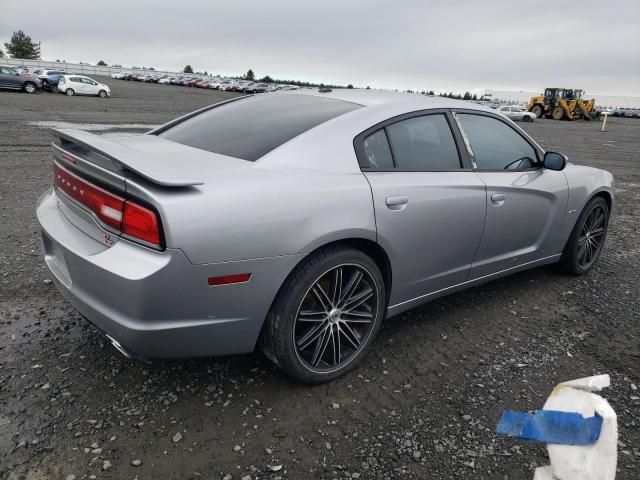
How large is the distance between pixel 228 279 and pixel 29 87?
32873mm

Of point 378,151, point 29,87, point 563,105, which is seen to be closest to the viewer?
point 378,151

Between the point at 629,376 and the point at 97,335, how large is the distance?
3.23 meters

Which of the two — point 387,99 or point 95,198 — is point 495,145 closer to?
point 387,99

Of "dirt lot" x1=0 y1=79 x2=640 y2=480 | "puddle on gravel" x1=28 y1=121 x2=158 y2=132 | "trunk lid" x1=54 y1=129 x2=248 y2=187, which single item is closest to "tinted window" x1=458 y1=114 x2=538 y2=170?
"dirt lot" x1=0 y1=79 x2=640 y2=480

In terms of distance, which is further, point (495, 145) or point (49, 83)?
point (49, 83)

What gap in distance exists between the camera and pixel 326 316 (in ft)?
8.74

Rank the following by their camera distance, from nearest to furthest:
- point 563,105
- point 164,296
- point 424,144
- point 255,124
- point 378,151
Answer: point 164,296 → point 378,151 → point 255,124 → point 424,144 → point 563,105

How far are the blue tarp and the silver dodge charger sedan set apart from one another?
4.01ft

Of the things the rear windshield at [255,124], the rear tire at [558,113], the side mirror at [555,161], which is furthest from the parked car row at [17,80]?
the rear tire at [558,113]

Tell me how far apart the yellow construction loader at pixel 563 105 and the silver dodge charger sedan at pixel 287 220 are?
41.2m

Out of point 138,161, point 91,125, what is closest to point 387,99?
point 138,161

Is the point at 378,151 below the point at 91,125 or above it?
above

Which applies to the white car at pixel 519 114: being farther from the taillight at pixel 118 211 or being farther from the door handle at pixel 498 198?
the taillight at pixel 118 211

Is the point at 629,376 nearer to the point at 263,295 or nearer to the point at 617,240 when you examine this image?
the point at 263,295
